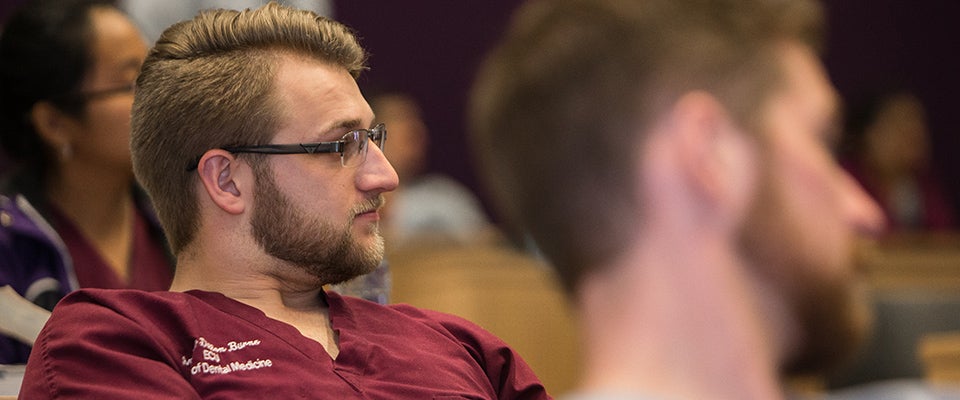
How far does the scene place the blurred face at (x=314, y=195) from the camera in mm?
1477

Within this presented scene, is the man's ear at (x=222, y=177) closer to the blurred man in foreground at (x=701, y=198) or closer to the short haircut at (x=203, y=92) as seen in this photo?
the short haircut at (x=203, y=92)

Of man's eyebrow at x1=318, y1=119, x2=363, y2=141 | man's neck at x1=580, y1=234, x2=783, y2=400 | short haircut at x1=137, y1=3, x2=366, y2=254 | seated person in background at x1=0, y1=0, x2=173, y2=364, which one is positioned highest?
short haircut at x1=137, y1=3, x2=366, y2=254

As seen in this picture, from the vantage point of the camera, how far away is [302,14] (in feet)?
5.11

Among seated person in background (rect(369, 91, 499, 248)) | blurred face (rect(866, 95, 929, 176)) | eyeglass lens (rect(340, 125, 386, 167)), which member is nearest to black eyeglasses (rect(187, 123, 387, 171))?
eyeglass lens (rect(340, 125, 386, 167))

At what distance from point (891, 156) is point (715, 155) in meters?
5.15

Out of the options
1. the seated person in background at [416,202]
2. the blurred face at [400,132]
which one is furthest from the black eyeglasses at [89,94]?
the blurred face at [400,132]

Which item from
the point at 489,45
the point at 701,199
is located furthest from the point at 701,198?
the point at 489,45

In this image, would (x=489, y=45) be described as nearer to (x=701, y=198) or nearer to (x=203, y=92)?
(x=203, y=92)

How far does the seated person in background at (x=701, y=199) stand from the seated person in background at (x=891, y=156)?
4837mm

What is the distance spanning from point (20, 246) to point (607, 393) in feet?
3.71

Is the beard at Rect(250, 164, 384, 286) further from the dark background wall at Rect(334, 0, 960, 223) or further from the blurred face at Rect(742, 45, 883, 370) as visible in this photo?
the dark background wall at Rect(334, 0, 960, 223)

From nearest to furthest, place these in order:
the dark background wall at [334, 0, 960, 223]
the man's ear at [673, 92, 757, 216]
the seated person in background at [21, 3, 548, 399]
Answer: the man's ear at [673, 92, 757, 216] → the seated person in background at [21, 3, 548, 399] → the dark background wall at [334, 0, 960, 223]

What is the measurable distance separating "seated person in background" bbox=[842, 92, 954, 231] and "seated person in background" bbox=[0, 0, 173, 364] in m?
4.31

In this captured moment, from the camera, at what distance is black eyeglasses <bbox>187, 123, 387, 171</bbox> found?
4.85ft
